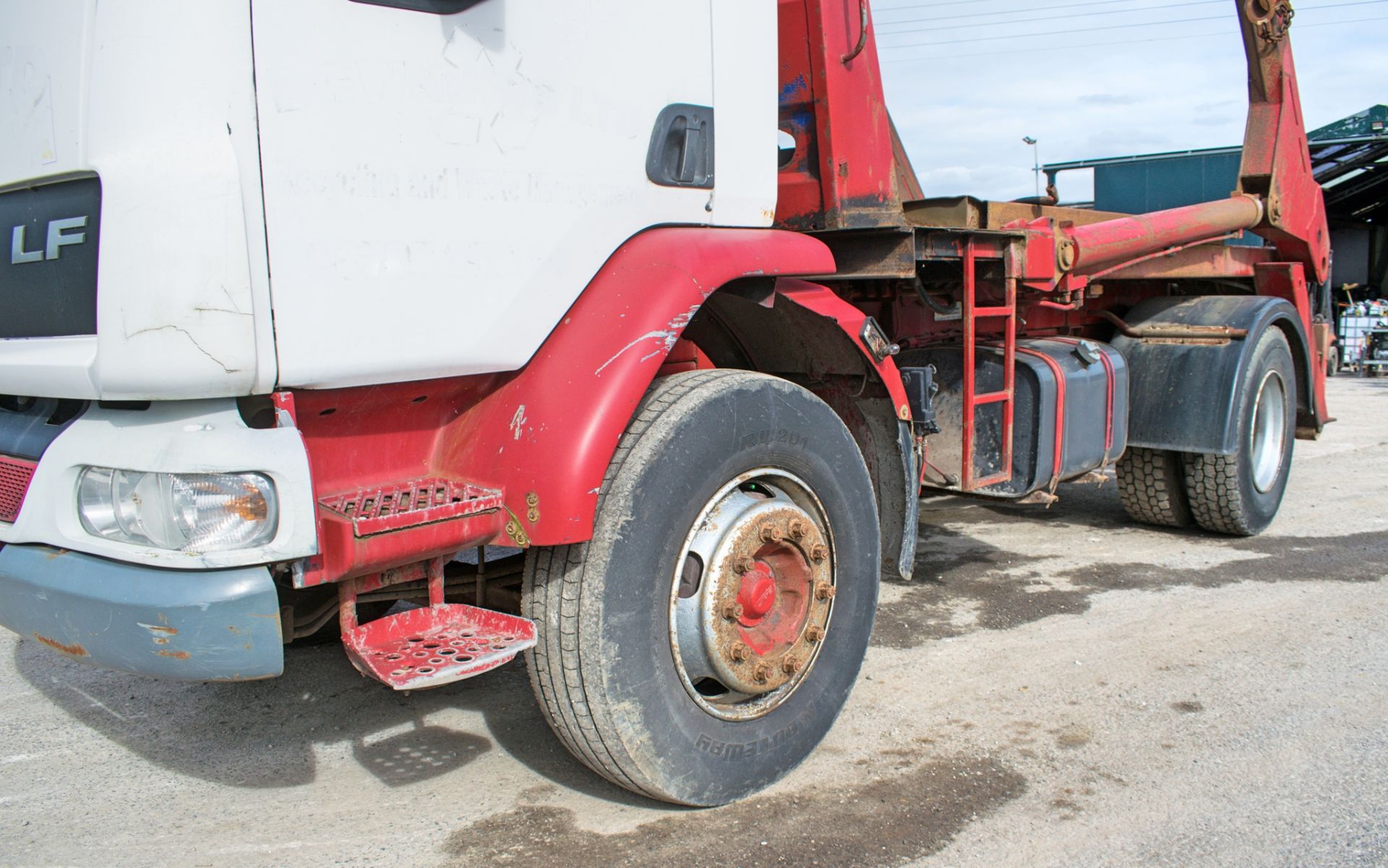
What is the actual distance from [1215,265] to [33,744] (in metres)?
6.18

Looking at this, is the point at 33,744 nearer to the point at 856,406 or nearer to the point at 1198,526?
the point at 856,406

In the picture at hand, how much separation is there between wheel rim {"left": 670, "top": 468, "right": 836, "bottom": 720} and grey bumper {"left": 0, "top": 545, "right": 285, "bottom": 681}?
98cm

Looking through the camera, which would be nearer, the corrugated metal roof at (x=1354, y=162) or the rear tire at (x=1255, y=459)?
the rear tire at (x=1255, y=459)

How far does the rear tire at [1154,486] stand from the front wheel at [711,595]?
11.5 feet

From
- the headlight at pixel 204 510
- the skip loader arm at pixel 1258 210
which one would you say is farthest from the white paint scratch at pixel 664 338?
the skip loader arm at pixel 1258 210

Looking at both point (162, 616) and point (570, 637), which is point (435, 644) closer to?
point (570, 637)

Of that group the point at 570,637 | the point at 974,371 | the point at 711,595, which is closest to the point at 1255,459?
the point at 974,371

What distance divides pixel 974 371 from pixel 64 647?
11.5ft

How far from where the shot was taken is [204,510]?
2129 mm

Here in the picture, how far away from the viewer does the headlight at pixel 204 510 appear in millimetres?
2125

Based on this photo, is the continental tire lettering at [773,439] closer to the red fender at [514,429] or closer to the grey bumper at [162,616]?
the red fender at [514,429]

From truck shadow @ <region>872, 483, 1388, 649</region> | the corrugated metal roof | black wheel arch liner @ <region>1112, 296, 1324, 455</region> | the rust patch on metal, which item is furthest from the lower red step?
the corrugated metal roof

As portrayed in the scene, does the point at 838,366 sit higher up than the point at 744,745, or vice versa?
the point at 838,366

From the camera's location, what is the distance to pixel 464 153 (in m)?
2.38
